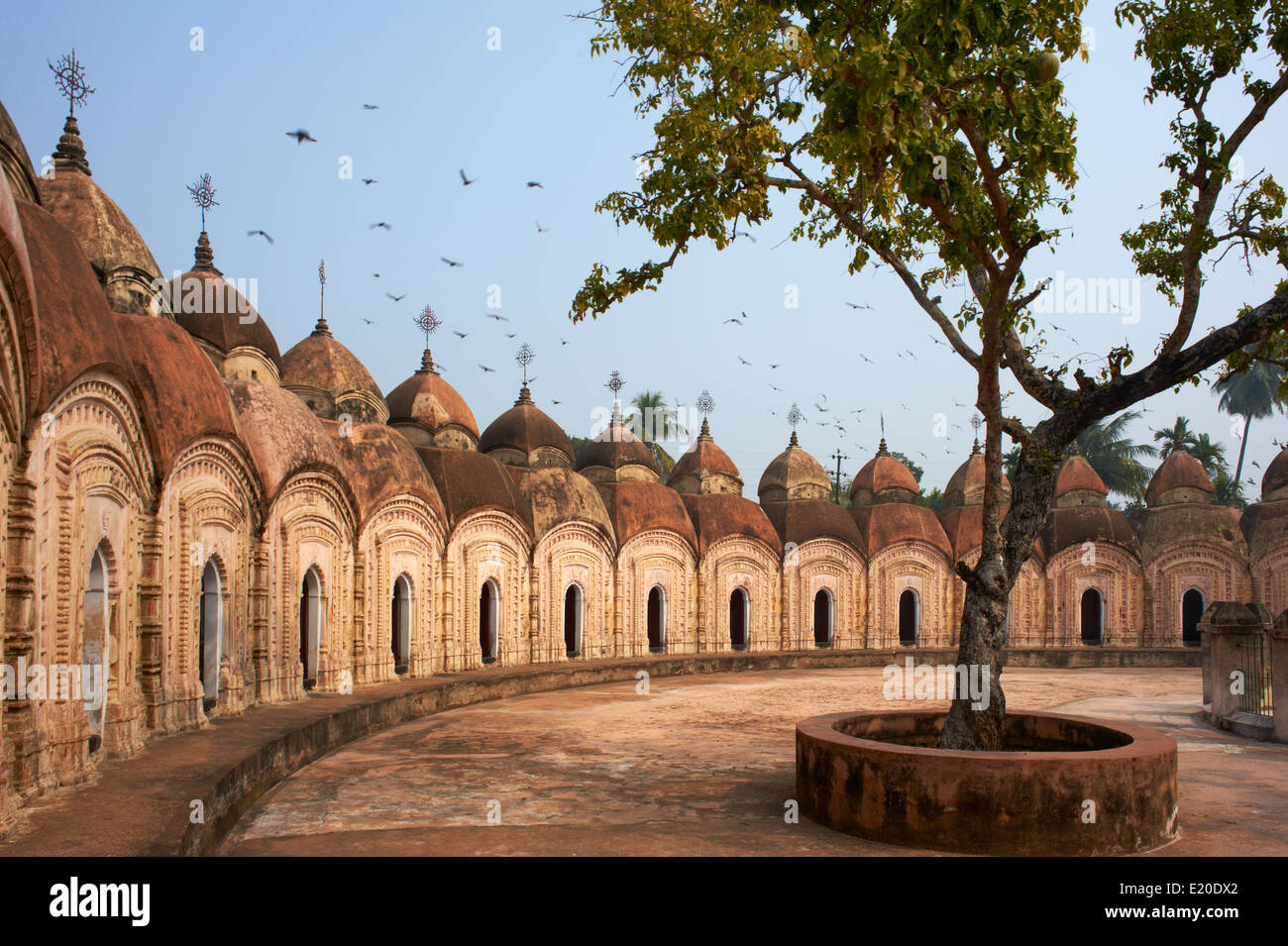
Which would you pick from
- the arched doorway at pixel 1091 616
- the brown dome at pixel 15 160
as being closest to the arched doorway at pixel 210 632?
the brown dome at pixel 15 160

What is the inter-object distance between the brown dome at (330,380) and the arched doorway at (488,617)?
3.93m

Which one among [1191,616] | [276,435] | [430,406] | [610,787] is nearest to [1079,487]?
[1191,616]

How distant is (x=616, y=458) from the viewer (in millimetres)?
25609

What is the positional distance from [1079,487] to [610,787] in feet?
75.9

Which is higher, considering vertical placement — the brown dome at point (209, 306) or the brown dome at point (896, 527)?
the brown dome at point (209, 306)

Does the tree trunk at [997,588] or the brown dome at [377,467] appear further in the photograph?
the brown dome at [377,467]

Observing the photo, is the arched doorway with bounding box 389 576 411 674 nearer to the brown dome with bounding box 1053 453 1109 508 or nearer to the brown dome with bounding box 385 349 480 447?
the brown dome with bounding box 385 349 480 447

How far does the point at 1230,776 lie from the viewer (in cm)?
972

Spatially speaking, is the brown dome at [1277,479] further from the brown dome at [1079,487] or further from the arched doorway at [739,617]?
the arched doorway at [739,617]

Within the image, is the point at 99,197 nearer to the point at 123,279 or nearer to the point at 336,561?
the point at 123,279

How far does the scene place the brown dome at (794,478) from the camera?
28.4 m

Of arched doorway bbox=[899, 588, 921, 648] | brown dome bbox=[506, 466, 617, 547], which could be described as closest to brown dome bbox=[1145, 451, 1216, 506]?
arched doorway bbox=[899, 588, 921, 648]
